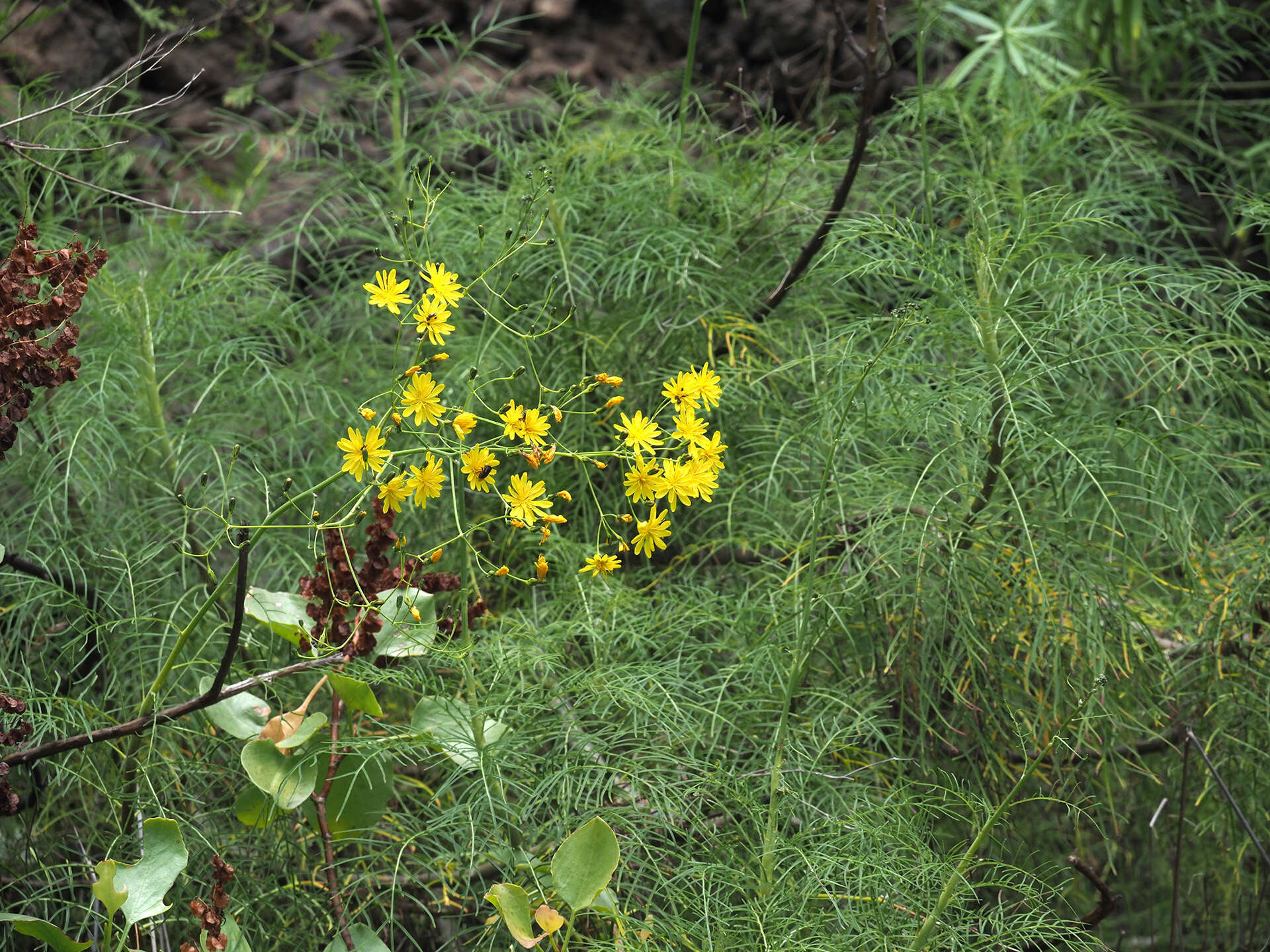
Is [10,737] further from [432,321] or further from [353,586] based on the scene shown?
[432,321]

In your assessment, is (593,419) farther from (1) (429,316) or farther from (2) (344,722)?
(1) (429,316)

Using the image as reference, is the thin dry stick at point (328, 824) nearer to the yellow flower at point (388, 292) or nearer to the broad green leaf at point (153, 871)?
the broad green leaf at point (153, 871)

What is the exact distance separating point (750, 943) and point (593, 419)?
32.8 inches

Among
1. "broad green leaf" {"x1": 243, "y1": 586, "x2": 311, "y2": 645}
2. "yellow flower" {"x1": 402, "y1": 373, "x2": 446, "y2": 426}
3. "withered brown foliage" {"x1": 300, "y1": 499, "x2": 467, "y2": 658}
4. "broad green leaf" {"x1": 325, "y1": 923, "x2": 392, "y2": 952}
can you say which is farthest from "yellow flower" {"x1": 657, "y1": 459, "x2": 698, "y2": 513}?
"broad green leaf" {"x1": 325, "y1": 923, "x2": 392, "y2": 952}

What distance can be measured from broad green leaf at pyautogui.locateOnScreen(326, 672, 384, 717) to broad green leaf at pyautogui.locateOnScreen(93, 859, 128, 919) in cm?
27

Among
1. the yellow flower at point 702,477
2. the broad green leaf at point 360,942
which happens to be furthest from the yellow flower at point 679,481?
the broad green leaf at point 360,942

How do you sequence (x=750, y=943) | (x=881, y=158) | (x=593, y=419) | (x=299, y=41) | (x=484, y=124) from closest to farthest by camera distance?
(x=750, y=943) < (x=593, y=419) < (x=881, y=158) < (x=484, y=124) < (x=299, y=41)

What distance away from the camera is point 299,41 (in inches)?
104

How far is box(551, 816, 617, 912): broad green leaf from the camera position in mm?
1141

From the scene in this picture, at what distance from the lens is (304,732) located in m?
1.26

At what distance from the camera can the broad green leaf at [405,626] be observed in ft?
4.31

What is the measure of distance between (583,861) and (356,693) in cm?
31

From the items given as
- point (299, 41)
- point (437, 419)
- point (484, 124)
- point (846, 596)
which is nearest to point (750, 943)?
point (846, 596)

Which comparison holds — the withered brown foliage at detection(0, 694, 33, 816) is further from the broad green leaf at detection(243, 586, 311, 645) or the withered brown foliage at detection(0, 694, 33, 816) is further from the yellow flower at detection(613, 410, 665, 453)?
the yellow flower at detection(613, 410, 665, 453)
